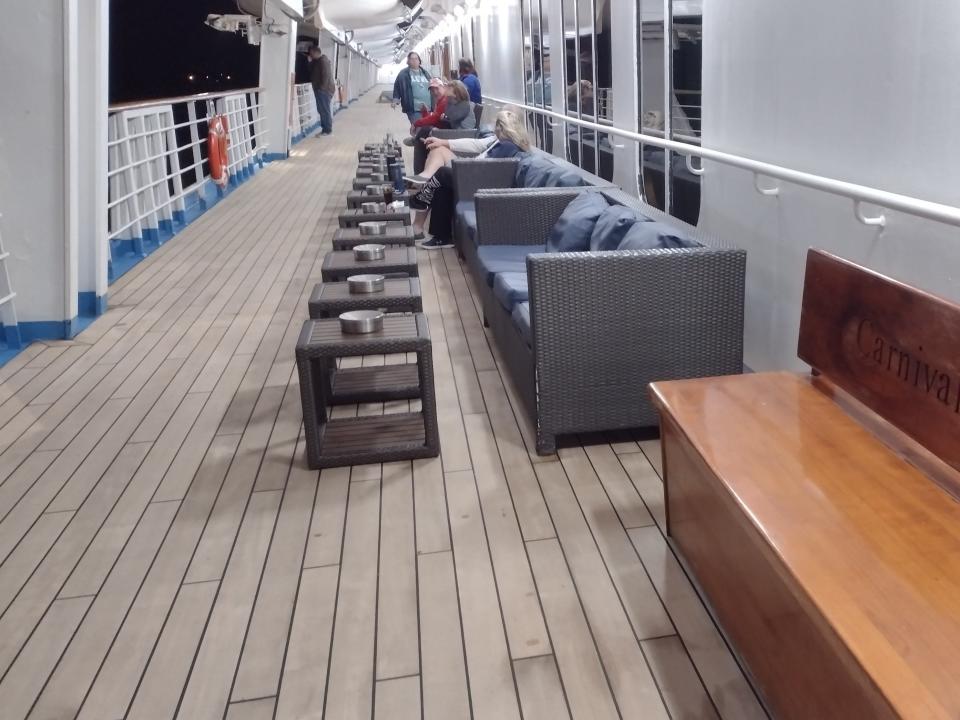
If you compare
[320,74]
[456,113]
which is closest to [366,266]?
[456,113]

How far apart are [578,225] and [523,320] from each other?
0.75 m

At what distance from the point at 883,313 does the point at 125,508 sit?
1.84 meters

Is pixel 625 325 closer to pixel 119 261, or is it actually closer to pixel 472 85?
pixel 119 261

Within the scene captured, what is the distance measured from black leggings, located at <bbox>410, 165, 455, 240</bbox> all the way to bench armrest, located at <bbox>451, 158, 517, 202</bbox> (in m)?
0.27

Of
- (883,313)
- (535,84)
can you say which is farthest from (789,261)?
(535,84)

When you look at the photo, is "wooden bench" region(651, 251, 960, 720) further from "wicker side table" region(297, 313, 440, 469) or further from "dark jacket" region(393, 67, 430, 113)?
"dark jacket" region(393, 67, 430, 113)

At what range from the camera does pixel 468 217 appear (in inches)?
177

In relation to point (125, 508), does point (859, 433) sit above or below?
above

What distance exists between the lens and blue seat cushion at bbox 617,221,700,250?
2500 millimetres

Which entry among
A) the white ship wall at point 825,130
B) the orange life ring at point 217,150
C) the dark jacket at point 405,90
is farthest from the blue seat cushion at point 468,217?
the dark jacket at point 405,90

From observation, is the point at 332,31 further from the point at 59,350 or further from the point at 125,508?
the point at 125,508

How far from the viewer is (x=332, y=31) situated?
14648 mm

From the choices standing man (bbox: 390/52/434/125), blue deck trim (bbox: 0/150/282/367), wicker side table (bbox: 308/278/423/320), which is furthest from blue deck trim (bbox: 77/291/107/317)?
standing man (bbox: 390/52/434/125)

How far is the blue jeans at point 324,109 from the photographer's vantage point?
48.5 feet
